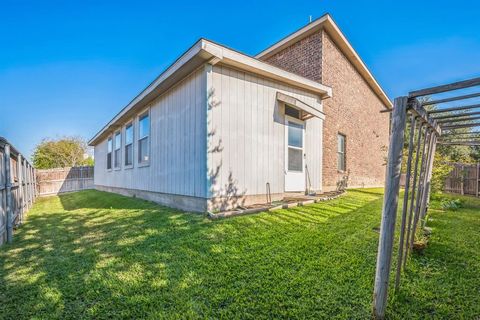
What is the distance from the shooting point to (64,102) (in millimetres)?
23469

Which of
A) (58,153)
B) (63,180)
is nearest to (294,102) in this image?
(63,180)

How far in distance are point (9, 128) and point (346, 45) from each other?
3057 cm

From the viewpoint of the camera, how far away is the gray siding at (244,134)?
5.29 m

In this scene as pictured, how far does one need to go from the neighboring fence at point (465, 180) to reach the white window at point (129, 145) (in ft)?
46.9

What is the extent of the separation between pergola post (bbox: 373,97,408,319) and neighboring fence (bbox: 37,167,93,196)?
19819mm

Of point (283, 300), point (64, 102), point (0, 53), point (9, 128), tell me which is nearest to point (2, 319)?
point (283, 300)

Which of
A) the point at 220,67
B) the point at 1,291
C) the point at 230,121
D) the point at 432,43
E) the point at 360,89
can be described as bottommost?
the point at 1,291

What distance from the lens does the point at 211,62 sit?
5133mm

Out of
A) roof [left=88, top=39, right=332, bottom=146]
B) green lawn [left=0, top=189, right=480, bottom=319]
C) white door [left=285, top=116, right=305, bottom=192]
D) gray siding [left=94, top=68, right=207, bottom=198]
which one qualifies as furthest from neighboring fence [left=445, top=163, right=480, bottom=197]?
gray siding [left=94, top=68, right=207, bottom=198]

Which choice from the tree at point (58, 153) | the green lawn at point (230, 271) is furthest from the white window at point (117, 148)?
the tree at point (58, 153)

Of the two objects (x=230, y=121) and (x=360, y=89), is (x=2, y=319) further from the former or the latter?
(x=360, y=89)

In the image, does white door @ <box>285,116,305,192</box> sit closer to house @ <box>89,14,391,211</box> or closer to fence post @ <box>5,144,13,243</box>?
house @ <box>89,14,391,211</box>

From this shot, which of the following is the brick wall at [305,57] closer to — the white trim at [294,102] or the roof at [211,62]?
the roof at [211,62]

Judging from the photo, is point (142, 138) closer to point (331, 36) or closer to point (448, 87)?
point (331, 36)
